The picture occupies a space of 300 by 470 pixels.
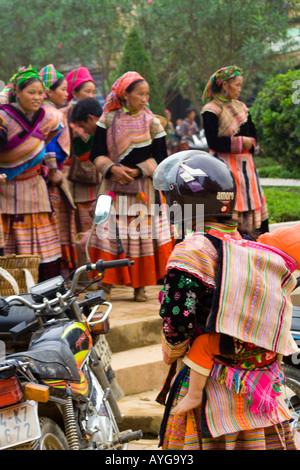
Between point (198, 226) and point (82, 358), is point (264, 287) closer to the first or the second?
point (198, 226)

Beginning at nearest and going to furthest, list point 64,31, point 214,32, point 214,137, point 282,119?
1. point 214,137
2. point 282,119
3. point 214,32
4. point 64,31

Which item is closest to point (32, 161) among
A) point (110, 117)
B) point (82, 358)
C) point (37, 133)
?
point (37, 133)

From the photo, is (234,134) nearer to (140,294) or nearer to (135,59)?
(140,294)

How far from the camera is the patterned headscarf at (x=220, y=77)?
727 centimetres

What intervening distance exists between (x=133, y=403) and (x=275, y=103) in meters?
7.07

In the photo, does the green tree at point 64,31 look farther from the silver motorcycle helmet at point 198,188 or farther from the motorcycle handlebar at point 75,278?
the silver motorcycle helmet at point 198,188

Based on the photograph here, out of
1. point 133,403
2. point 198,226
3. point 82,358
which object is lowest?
point 133,403

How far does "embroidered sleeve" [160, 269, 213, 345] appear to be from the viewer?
2693 millimetres

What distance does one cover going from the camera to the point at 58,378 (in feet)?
10.3

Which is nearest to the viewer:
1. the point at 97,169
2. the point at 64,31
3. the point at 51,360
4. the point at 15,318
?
the point at 51,360

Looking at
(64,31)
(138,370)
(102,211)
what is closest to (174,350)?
(102,211)

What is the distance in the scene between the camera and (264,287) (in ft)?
8.91

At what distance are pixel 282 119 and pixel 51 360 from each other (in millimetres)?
Answer: 8431

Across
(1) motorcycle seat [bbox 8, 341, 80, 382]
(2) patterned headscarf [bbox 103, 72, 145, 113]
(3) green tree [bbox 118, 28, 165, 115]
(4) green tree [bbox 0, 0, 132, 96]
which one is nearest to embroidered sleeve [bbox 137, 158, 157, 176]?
(2) patterned headscarf [bbox 103, 72, 145, 113]
